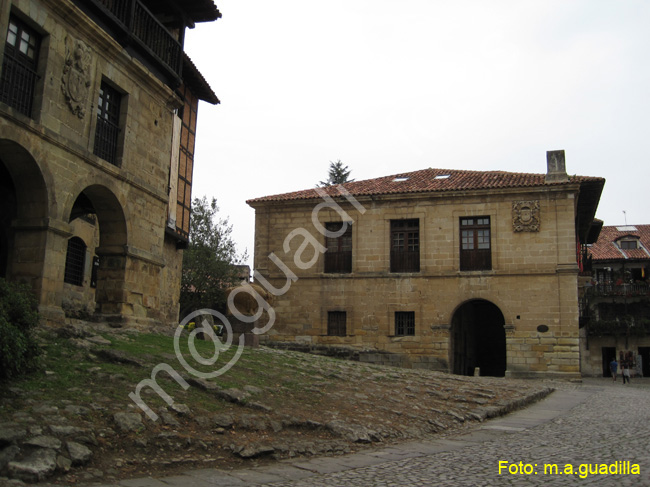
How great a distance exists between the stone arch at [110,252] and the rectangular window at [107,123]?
84cm

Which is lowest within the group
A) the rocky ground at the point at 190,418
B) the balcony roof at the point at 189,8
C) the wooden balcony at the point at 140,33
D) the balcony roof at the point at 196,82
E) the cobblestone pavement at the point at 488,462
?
the cobblestone pavement at the point at 488,462

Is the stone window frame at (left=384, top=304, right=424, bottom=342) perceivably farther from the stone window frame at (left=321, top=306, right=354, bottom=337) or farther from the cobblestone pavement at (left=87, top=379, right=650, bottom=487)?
the cobblestone pavement at (left=87, top=379, right=650, bottom=487)

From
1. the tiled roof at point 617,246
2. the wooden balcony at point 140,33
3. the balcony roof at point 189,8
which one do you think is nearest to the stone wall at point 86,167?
the wooden balcony at point 140,33

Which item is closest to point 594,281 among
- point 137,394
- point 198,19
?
point 198,19

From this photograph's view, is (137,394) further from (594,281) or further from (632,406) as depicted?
(594,281)

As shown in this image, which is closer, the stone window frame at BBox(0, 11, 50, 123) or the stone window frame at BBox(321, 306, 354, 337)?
the stone window frame at BBox(0, 11, 50, 123)

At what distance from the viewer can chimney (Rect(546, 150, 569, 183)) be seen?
77.0 ft

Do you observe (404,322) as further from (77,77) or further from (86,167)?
(77,77)

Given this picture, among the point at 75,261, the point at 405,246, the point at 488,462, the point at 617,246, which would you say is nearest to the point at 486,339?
the point at 405,246

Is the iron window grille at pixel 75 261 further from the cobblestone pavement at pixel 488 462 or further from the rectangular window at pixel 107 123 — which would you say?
the cobblestone pavement at pixel 488 462

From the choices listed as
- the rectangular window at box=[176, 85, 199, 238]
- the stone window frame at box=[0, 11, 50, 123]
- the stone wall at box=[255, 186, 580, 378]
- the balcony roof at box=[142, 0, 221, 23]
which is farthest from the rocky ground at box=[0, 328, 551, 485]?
the stone wall at box=[255, 186, 580, 378]

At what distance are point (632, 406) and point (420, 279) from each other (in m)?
11.3

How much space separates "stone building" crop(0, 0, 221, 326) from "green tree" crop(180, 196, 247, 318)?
15.6m

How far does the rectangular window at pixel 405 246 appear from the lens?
80.7ft
